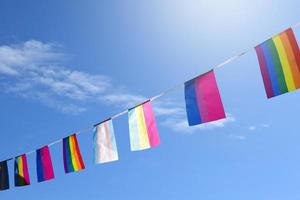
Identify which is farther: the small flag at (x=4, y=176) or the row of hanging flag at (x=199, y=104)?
the small flag at (x=4, y=176)

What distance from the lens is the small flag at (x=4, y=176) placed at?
1301 centimetres

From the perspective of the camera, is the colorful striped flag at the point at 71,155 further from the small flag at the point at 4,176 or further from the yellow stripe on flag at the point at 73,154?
the small flag at the point at 4,176

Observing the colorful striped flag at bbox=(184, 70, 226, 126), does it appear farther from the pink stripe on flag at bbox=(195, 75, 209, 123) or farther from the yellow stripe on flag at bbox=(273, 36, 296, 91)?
the yellow stripe on flag at bbox=(273, 36, 296, 91)

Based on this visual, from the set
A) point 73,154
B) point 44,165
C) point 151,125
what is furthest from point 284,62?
point 44,165

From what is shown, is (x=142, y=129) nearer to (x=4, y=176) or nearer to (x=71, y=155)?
(x=71, y=155)

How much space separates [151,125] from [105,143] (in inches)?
59.2

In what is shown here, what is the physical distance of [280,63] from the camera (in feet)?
25.7

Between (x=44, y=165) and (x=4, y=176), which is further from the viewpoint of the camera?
(x=4, y=176)

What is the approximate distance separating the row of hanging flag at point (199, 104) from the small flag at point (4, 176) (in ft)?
7.66

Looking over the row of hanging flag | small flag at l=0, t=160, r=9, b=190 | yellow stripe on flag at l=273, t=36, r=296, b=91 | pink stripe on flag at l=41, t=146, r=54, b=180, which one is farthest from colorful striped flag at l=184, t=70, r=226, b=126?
small flag at l=0, t=160, r=9, b=190

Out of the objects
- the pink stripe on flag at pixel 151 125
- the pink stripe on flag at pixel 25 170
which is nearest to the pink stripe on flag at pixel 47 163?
the pink stripe on flag at pixel 25 170

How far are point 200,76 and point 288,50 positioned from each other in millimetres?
1807

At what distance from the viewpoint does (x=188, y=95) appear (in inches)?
351

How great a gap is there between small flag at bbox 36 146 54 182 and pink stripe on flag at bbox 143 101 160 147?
375cm
